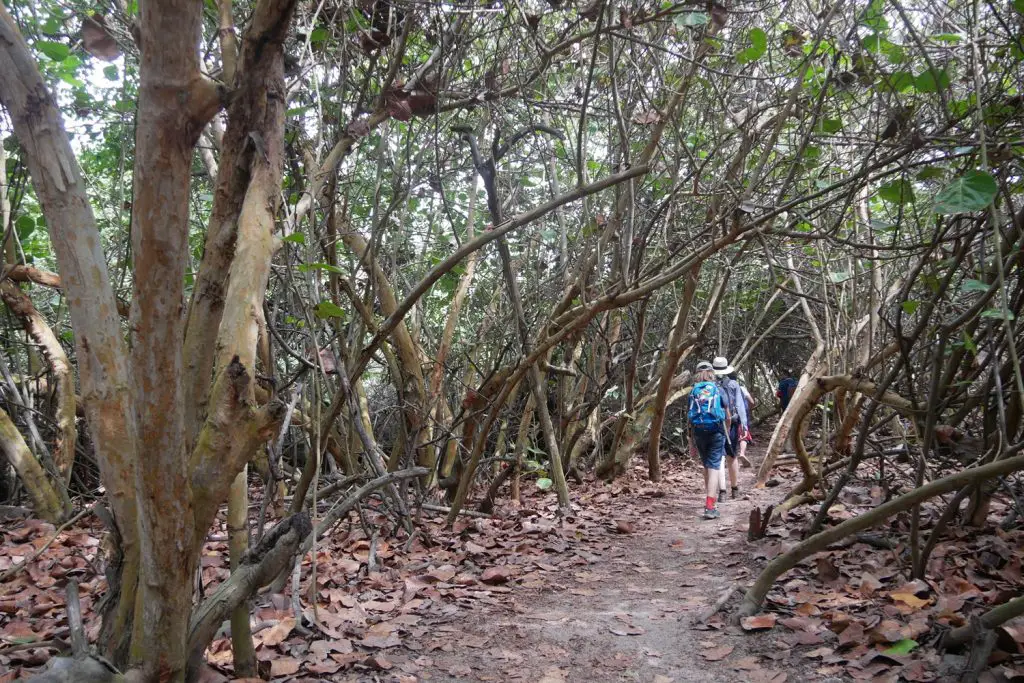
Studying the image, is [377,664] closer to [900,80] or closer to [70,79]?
[900,80]

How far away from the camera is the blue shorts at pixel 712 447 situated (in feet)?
24.1

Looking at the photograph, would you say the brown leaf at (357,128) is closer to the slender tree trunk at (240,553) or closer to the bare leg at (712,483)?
the slender tree trunk at (240,553)

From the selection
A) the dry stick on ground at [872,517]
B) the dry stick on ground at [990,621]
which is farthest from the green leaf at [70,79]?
the dry stick on ground at [990,621]

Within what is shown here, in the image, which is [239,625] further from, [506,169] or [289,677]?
[506,169]

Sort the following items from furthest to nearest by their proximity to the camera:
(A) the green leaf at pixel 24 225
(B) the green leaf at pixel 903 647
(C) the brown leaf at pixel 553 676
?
1. (A) the green leaf at pixel 24 225
2. (C) the brown leaf at pixel 553 676
3. (B) the green leaf at pixel 903 647

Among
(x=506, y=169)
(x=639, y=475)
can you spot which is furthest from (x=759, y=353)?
(x=506, y=169)

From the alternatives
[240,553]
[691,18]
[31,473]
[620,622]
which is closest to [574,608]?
[620,622]

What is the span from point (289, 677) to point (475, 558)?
2.29 metres

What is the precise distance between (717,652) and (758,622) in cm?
33

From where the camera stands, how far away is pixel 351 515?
599cm

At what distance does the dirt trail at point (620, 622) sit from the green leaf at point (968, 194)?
2.04 meters

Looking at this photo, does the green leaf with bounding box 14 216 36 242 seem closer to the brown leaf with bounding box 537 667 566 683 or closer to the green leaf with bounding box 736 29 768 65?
the brown leaf with bounding box 537 667 566 683

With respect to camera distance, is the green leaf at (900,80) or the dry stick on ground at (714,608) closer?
the green leaf at (900,80)

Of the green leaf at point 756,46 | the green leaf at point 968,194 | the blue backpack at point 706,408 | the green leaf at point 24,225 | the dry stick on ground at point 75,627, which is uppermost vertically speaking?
the green leaf at point 756,46
